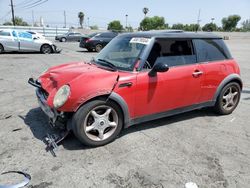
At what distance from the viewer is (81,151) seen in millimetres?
3412

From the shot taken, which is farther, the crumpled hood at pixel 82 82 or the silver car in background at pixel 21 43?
the silver car in background at pixel 21 43

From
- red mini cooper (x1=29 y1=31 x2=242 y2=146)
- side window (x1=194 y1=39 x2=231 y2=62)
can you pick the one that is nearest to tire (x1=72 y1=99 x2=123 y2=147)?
red mini cooper (x1=29 y1=31 x2=242 y2=146)

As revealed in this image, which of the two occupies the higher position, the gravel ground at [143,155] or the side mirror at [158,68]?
the side mirror at [158,68]

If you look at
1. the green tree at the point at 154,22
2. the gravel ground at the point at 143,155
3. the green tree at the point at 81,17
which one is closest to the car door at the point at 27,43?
the gravel ground at the point at 143,155

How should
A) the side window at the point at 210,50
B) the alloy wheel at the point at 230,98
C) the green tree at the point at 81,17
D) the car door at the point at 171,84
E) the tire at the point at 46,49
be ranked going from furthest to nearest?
the green tree at the point at 81,17, the tire at the point at 46,49, the alloy wheel at the point at 230,98, the side window at the point at 210,50, the car door at the point at 171,84

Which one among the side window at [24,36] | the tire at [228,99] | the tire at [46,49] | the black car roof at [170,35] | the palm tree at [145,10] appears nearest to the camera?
the black car roof at [170,35]

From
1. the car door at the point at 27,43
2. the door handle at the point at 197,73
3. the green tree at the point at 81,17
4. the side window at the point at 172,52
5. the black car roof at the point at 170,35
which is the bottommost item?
the car door at the point at 27,43

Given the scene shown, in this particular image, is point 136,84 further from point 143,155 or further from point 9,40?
point 9,40

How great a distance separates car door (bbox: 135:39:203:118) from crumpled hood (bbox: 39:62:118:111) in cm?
50

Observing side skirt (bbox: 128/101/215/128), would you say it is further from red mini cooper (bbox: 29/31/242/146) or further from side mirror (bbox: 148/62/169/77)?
side mirror (bbox: 148/62/169/77)

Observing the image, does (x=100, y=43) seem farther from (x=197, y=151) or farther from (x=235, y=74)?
(x=197, y=151)

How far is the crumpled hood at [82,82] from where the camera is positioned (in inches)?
127

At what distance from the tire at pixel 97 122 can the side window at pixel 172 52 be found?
99 cm

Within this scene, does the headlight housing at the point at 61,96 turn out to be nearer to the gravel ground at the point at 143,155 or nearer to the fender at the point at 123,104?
the fender at the point at 123,104
